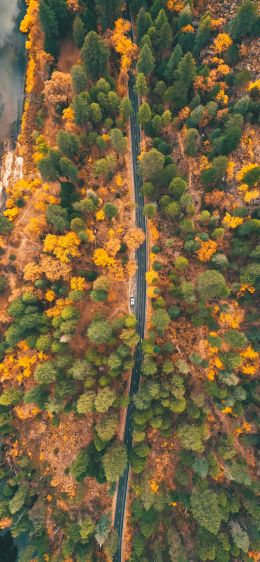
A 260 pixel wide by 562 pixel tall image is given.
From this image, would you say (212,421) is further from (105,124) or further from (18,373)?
(105,124)

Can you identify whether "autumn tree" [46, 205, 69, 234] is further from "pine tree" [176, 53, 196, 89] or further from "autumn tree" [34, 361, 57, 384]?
"pine tree" [176, 53, 196, 89]

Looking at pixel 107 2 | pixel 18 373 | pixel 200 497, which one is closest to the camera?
pixel 200 497

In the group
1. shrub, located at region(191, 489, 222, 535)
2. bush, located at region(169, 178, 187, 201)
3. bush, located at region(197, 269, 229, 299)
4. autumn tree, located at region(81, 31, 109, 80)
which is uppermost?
autumn tree, located at region(81, 31, 109, 80)

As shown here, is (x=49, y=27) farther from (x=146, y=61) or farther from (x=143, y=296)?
(x=143, y=296)

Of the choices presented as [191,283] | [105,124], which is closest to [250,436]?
[191,283]

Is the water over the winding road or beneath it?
over

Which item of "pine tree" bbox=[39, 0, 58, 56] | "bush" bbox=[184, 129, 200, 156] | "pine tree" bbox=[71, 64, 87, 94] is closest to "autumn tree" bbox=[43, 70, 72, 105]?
"pine tree" bbox=[71, 64, 87, 94]
